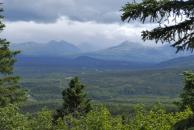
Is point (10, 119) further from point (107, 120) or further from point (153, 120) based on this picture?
point (153, 120)

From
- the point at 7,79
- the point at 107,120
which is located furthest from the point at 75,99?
the point at 107,120

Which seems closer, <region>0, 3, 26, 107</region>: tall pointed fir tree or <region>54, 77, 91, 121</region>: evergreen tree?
<region>0, 3, 26, 107</region>: tall pointed fir tree

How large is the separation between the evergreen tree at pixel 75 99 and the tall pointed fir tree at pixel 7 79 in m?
9.54

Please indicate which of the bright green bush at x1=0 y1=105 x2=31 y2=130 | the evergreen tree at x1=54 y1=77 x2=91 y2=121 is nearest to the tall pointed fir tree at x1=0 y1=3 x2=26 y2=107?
the bright green bush at x1=0 y1=105 x2=31 y2=130

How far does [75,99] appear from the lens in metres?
54.4

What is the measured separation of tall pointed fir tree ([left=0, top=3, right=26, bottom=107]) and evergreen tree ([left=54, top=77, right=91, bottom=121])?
954 centimetres

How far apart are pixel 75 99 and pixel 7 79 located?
565 inches

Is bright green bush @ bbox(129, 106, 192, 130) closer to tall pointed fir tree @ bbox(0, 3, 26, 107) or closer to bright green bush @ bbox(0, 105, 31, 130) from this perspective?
bright green bush @ bbox(0, 105, 31, 130)

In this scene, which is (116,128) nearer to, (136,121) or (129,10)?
(136,121)

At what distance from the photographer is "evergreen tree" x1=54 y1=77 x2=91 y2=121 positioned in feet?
177

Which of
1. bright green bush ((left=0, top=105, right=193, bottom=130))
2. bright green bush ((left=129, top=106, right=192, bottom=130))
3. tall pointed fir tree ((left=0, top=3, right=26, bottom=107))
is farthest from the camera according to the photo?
tall pointed fir tree ((left=0, top=3, right=26, bottom=107))

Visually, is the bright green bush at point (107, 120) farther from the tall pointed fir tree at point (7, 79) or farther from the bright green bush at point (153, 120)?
the tall pointed fir tree at point (7, 79)

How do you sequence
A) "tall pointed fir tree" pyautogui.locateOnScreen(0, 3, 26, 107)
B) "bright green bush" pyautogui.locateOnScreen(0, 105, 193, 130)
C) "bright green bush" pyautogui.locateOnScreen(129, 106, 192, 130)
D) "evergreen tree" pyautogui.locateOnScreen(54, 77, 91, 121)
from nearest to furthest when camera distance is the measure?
"bright green bush" pyautogui.locateOnScreen(129, 106, 192, 130)
"bright green bush" pyautogui.locateOnScreen(0, 105, 193, 130)
"tall pointed fir tree" pyautogui.locateOnScreen(0, 3, 26, 107)
"evergreen tree" pyautogui.locateOnScreen(54, 77, 91, 121)

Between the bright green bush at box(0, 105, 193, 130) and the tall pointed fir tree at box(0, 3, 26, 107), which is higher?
the tall pointed fir tree at box(0, 3, 26, 107)
